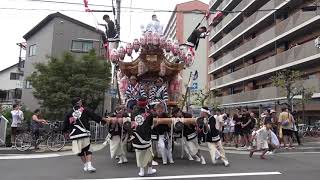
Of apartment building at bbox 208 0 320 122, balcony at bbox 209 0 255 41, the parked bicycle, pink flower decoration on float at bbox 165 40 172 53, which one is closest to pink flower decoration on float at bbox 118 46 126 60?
pink flower decoration on float at bbox 165 40 172 53

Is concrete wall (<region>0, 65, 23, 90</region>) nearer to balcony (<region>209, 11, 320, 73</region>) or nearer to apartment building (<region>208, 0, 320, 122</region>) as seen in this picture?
apartment building (<region>208, 0, 320, 122</region>)

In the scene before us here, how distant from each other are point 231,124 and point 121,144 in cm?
908

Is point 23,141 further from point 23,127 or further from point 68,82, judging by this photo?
point 68,82

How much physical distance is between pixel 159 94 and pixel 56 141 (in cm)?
491

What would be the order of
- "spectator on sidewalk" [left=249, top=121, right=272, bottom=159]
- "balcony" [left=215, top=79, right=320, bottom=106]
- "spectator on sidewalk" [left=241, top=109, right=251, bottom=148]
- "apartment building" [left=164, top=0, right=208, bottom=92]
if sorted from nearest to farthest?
"spectator on sidewalk" [left=249, top=121, right=272, bottom=159] → "spectator on sidewalk" [left=241, top=109, right=251, bottom=148] → "balcony" [left=215, top=79, right=320, bottom=106] → "apartment building" [left=164, top=0, right=208, bottom=92]

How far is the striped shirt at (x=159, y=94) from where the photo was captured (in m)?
15.7

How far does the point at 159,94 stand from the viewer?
1570cm

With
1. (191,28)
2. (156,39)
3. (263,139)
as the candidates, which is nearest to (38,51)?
(156,39)

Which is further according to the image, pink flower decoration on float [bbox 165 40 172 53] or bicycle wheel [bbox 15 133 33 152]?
bicycle wheel [bbox 15 133 33 152]

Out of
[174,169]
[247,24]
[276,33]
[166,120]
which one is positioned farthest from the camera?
[247,24]

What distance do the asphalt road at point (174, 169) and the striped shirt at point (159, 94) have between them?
269cm

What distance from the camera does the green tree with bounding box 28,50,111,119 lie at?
93.2 feet

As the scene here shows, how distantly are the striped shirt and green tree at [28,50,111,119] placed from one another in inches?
523

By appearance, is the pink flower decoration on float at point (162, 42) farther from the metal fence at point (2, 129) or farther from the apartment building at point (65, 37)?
the apartment building at point (65, 37)
